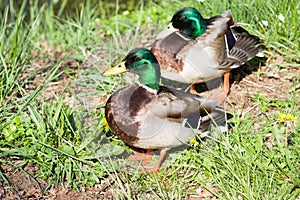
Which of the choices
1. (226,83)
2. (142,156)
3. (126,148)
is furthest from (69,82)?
(226,83)

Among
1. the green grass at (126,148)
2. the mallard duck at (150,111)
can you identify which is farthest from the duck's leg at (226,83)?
the mallard duck at (150,111)

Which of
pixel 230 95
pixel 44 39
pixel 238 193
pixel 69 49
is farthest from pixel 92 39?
pixel 238 193

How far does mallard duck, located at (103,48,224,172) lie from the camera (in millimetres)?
4066

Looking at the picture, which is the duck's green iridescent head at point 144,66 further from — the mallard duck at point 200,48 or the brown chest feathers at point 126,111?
the mallard duck at point 200,48

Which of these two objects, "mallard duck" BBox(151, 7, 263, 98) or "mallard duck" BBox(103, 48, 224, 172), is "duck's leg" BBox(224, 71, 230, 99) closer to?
"mallard duck" BBox(151, 7, 263, 98)

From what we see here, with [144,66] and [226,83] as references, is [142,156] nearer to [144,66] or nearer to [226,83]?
[144,66]

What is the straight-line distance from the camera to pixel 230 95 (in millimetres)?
5016

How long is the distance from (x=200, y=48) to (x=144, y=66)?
0.80 m

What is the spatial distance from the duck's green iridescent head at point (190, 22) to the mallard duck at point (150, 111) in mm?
791

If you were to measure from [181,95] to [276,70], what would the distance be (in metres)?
1.31

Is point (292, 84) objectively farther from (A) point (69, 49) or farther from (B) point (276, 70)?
(A) point (69, 49)

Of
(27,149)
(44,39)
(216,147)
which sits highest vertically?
(216,147)

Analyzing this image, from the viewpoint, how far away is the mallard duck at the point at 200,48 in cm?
480

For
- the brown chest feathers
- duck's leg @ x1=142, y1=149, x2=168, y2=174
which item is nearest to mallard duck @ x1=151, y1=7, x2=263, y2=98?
the brown chest feathers
